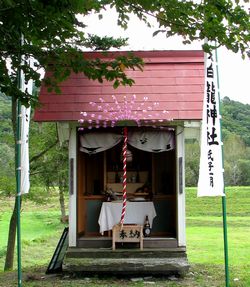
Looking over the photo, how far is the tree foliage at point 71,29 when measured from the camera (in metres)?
4.79

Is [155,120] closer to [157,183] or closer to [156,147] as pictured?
[156,147]

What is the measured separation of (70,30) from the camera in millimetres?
4945

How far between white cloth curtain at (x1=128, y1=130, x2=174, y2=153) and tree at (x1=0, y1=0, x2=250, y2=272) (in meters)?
3.47

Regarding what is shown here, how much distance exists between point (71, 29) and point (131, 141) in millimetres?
4447

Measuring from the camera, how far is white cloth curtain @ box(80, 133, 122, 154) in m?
9.15

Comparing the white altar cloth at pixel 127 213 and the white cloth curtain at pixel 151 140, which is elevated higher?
the white cloth curtain at pixel 151 140

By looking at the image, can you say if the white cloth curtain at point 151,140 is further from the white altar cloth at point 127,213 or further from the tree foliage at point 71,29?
the tree foliage at point 71,29

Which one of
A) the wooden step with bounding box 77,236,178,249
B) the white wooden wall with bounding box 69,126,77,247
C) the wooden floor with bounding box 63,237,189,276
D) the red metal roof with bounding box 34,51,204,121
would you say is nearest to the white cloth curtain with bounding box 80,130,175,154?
the white wooden wall with bounding box 69,126,77,247

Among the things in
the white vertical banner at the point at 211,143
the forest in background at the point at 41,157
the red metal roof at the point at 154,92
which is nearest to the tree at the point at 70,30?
the white vertical banner at the point at 211,143

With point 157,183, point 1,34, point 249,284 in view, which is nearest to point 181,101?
point 157,183

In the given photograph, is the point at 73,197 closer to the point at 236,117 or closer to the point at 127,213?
the point at 127,213

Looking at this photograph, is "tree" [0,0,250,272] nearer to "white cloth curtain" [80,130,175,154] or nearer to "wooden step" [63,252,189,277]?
"white cloth curtain" [80,130,175,154]

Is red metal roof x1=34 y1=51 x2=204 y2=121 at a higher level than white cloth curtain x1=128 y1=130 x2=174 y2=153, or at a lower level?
higher

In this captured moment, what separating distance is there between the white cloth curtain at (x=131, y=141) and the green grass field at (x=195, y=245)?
2.49m
